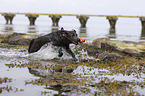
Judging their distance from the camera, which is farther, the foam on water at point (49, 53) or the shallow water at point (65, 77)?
the foam on water at point (49, 53)

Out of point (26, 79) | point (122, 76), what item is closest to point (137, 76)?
point (122, 76)

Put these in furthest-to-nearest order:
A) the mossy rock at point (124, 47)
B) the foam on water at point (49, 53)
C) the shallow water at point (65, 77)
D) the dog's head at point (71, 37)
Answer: the mossy rock at point (124, 47) < the foam on water at point (49, 53) < the dog's head at point (71, 37) < the shallow water at point (65, 77)

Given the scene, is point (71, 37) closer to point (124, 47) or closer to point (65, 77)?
point (65, 77)

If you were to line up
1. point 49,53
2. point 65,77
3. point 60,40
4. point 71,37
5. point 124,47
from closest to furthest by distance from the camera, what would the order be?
point 65,77
point 71,37
point 60,40
point 49,53
point 124,47

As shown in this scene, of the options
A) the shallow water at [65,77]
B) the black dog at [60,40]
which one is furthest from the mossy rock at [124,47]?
the black dog at [60,40]

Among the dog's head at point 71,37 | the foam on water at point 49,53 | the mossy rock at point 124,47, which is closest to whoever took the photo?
the dog's head at point 71,37

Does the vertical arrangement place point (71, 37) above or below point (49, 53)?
above

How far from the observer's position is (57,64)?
1168 cm

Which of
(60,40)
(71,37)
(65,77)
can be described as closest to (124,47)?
(71,37)

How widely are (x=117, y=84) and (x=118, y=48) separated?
8053 mm

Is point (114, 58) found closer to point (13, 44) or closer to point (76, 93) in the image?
point (76, 93)

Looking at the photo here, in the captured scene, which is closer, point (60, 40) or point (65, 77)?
point (65, 77)

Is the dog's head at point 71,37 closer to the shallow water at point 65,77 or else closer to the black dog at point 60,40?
the black dog at point 60,40

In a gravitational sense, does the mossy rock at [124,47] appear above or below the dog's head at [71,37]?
below
